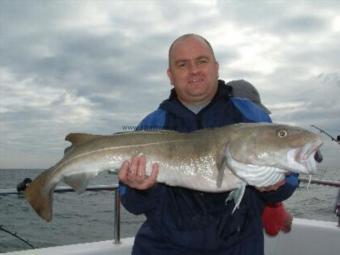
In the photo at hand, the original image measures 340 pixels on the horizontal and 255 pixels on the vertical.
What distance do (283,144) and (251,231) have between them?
32.3 inches

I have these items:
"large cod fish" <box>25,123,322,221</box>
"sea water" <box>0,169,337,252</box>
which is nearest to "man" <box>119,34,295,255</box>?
"large cod fish" <box>25,123,322,221</box>

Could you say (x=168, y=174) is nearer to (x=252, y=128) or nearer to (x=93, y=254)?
(x=252, y=128)

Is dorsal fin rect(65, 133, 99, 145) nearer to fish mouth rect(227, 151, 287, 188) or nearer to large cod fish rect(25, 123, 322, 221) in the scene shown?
large cod fish rect(25, 123, 322, 221)

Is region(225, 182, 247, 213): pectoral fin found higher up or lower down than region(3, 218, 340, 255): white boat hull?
higher up

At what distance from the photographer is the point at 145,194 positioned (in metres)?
3.72

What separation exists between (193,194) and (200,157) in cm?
35

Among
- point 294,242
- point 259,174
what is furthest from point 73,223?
point 259,174

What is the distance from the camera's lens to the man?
3545 millimetres

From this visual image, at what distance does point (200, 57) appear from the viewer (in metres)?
3.96

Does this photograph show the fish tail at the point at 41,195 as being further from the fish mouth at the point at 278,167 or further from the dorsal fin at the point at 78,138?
the fish mouth at the point at 278,167

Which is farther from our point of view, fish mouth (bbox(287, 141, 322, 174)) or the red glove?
the red glove

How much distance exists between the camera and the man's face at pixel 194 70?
12.9ft

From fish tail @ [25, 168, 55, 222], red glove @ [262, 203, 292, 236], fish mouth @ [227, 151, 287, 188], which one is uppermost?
fish mouth @ [227, 151, 287, 188]

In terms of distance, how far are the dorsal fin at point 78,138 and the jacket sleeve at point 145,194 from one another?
445mm
